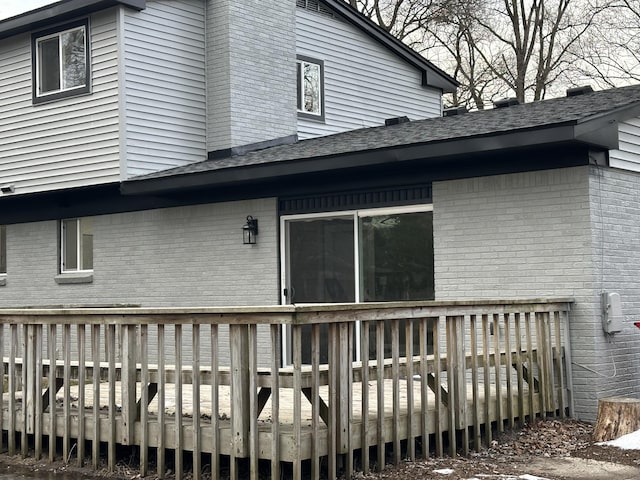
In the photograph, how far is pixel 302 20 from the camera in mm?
17016

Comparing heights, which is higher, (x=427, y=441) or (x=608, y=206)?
(x=608, y=206)

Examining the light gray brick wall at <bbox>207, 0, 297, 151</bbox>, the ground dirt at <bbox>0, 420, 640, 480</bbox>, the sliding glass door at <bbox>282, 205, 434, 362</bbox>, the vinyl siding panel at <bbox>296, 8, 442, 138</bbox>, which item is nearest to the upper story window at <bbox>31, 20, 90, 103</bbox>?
the light gray brick wall at <bbox>207, 0, 297, 151</bbox>

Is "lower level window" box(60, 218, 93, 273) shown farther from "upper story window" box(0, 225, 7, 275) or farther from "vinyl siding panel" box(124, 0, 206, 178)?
"vinyl siding panel" box(124, 0, 206, 178)

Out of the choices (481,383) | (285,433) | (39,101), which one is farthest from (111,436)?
(39,101)

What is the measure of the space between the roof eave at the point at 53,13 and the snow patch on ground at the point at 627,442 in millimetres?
9036

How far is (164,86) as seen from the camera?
14445 mm

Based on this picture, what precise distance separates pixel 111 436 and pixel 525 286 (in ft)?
15.9

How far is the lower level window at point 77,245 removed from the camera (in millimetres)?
15203

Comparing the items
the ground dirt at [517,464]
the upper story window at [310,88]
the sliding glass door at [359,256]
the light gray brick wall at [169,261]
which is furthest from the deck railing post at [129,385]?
the upper story window at [310,88]

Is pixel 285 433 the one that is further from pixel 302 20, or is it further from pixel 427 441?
pixel 302 20

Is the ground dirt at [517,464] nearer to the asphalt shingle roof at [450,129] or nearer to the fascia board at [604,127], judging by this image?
the fascia board at [604,127]

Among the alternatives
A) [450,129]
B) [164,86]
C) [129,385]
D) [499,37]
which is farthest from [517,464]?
[499,37]

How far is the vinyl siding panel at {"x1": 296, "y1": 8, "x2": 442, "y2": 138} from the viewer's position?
676 inches

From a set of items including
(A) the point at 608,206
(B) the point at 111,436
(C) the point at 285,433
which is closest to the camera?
(C) the point at 285,433
